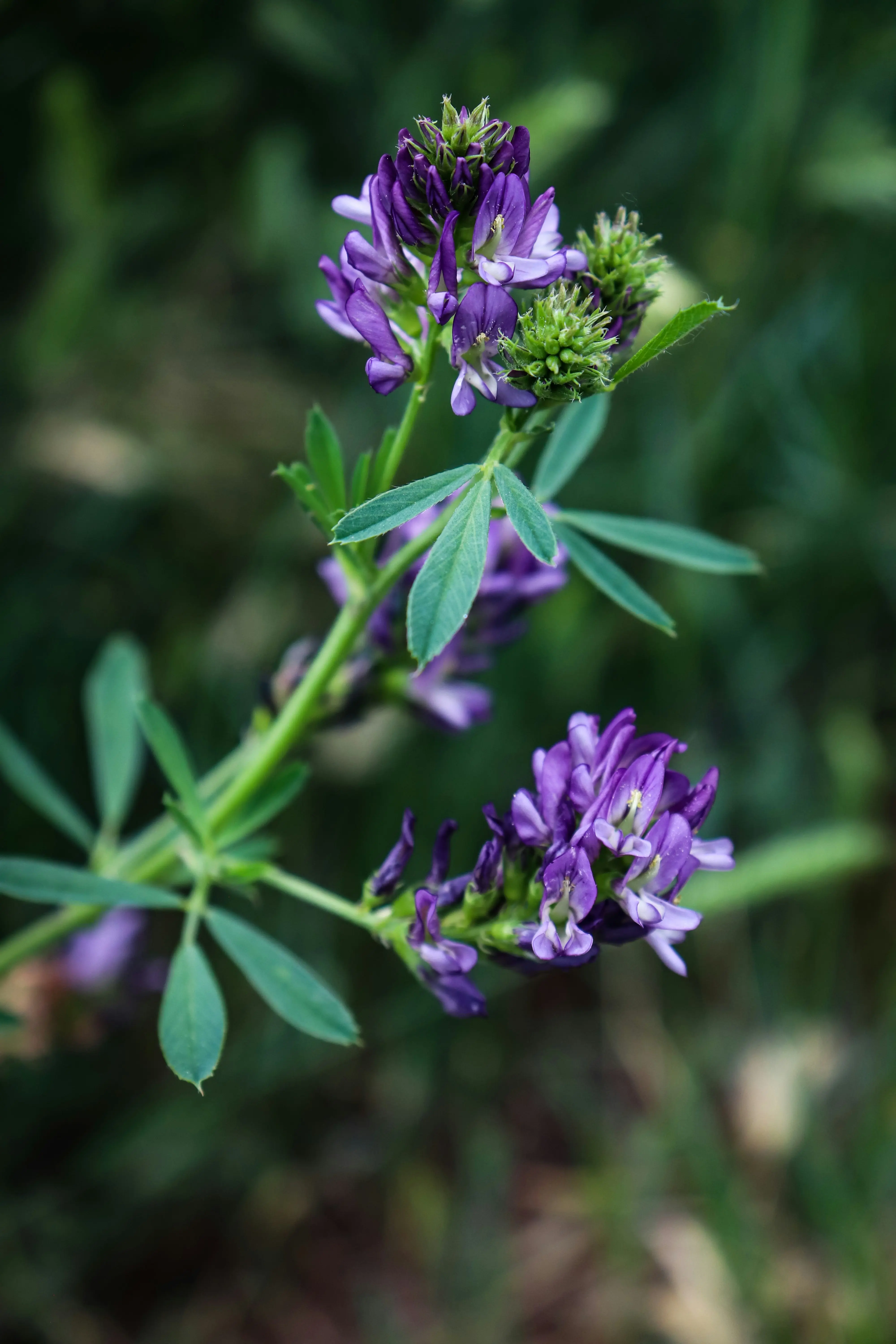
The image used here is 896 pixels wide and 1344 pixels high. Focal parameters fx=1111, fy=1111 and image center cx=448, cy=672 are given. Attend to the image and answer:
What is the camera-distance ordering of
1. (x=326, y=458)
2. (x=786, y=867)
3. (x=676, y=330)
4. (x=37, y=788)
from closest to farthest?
(x=676, y=330), (x=326, y=458), (x=37, y=788), (x=786, y=867)

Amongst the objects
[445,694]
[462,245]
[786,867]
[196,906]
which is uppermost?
[462,245]

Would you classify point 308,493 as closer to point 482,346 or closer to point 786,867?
point 482,346

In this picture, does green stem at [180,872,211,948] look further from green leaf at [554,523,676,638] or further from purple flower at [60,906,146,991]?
purple flower at [60,906,146,991]

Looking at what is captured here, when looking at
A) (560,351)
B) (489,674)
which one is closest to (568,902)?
(560,351)

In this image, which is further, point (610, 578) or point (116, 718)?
point (116, 718)

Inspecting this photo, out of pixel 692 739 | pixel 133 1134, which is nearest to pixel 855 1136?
pixel 692 739

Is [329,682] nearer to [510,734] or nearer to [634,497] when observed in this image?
[510,734]

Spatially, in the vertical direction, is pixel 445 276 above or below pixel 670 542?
above

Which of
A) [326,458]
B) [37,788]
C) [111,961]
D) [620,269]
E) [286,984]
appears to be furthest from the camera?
[111,961]
